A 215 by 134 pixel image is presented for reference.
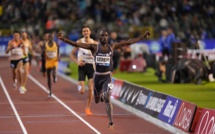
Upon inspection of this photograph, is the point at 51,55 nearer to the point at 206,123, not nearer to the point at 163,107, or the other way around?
the point at 163,107

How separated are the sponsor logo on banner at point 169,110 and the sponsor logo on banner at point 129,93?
295 cm

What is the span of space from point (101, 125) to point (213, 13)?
31.9 m

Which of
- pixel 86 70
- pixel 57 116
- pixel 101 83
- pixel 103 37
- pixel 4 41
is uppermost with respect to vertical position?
pixel 103 37

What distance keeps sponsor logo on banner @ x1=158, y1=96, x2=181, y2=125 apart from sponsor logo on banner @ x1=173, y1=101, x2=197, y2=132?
10.6 inches

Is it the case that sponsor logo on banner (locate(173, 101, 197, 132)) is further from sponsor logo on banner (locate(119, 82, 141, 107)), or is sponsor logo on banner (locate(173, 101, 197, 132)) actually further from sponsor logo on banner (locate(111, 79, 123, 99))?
sponsor logo on banner (locate(111, 79, 123, 99))

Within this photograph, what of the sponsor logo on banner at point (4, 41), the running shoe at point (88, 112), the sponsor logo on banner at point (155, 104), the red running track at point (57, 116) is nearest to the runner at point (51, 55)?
the red running track at point (57, 116)

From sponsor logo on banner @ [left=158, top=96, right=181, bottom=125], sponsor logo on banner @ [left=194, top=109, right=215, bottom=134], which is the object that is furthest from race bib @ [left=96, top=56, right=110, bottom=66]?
sponsor logo on banner @ [left=194, top=109, right=215, bottom=134]

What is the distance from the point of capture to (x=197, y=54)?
28.9 m

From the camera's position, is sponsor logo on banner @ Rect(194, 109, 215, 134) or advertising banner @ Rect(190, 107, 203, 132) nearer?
sponsor logo on banner @ Rect(194, 109, 215, 134)

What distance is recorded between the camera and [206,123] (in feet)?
42.8

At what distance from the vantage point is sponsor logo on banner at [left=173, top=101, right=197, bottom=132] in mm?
13953

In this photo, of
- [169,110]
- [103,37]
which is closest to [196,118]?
[169,110]

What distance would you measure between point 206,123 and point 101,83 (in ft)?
11.4

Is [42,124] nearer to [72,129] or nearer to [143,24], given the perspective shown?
[72,129]
